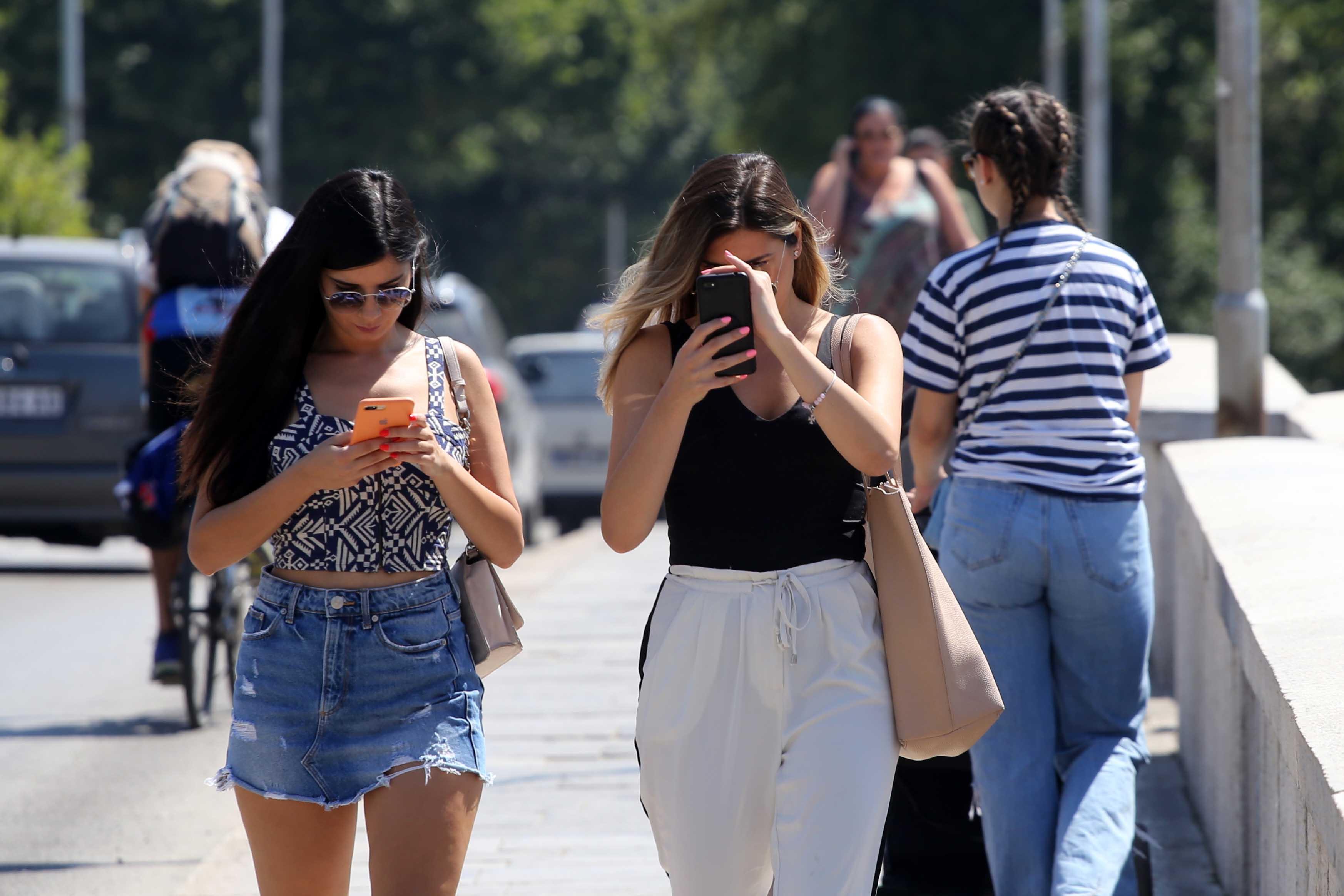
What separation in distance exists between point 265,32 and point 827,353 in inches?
1332

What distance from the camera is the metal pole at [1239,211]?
23.6ft

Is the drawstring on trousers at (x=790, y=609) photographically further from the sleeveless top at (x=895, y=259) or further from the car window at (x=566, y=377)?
the car window at (x=566, y=377)

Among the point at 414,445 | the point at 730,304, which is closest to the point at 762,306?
the point at 730,304

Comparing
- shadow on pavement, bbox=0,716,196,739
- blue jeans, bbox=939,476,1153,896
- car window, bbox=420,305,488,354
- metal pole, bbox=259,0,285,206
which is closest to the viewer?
blue jeans, bbox=939,476,1153,896

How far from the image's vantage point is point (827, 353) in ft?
10.5

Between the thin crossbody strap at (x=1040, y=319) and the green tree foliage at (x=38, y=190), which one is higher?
the green tree foliage at (x=38, y=190)

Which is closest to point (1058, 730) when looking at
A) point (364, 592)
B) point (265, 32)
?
point (364, 592)

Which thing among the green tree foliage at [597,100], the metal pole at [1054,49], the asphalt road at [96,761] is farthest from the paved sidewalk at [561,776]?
the metal pole at [1054,49]

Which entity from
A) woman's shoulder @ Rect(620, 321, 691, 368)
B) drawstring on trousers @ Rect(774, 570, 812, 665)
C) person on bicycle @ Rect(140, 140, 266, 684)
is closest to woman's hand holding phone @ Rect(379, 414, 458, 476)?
woman's shoulder @ Rect(620, 321, 691, 368)

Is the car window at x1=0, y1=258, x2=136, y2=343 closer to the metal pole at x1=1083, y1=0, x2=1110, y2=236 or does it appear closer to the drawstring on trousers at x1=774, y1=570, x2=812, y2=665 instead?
the drawstring on trousers at x1=774, y1=570, x2=812, y2=665

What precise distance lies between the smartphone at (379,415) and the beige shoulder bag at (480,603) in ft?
1.11

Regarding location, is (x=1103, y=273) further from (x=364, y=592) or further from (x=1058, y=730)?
(x=364, y=592)

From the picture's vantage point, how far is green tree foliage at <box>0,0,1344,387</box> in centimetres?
3019

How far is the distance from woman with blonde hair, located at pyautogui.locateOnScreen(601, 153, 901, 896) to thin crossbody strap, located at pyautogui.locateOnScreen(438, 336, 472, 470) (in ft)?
1.15
